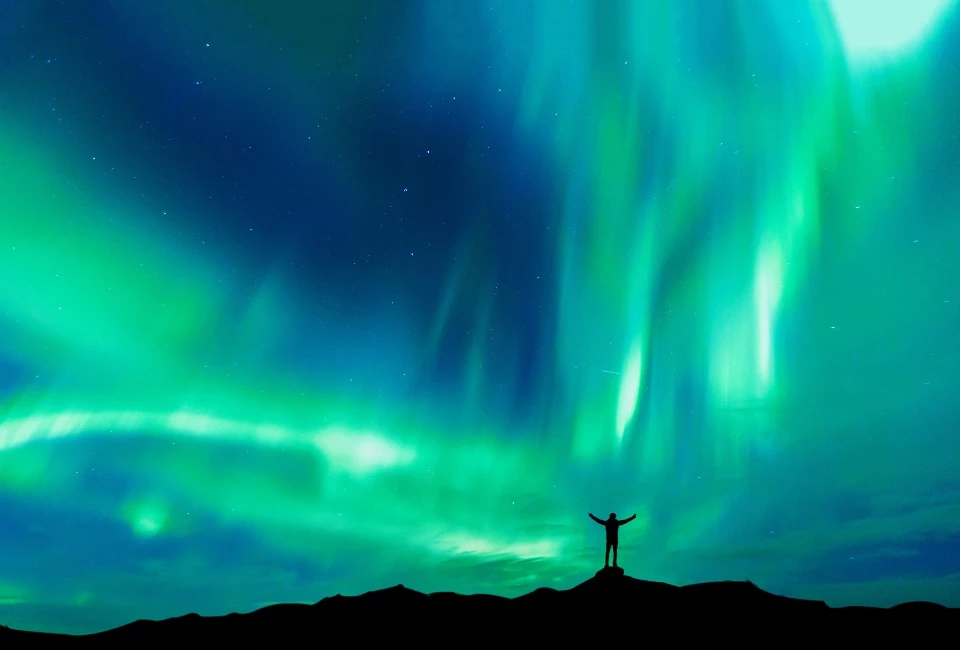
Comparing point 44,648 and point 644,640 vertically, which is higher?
point 644,640

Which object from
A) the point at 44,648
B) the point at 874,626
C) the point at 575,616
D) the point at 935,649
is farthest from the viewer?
the point at 44,648

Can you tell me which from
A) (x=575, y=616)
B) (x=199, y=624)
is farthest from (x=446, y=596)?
Answer: (x=199, y=624)

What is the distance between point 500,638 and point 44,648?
11251mm

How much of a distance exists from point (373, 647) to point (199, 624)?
485cm

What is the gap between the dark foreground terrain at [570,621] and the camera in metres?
12.5

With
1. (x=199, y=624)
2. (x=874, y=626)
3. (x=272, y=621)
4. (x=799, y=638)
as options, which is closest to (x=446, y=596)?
(x=272, y=621)

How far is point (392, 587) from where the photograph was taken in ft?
50.4

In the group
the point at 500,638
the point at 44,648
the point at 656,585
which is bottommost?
the point at 44,648

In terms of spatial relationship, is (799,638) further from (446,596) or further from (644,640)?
(446,596)

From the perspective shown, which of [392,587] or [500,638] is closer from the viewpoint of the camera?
[500,638]

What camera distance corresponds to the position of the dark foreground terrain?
40.9 ft

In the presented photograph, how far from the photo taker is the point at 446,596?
15164 mm

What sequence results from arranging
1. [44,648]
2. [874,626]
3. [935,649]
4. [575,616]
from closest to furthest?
[935,649] < [874,626] < [575,616] < [44,648]

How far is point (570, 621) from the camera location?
13.4m
